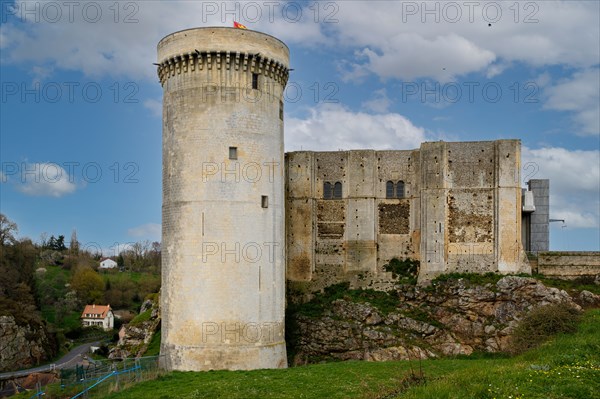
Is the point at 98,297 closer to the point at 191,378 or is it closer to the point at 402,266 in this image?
the point at 402,266

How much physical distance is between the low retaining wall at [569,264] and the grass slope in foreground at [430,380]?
7.53 metres

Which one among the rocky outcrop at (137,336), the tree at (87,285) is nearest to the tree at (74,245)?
the tree at (87,285)

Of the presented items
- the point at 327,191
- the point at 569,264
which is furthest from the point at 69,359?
the point at 569,264

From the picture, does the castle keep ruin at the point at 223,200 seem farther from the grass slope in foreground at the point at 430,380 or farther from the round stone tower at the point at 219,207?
the grass slope in foreground at the point at 430,380

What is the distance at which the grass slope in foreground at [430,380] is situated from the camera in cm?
1461

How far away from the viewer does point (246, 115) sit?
2906 cm

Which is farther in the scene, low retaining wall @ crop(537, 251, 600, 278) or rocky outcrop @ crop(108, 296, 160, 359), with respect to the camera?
low retaining wall @ crop(537, 251, 600, 278)

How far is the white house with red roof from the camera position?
83562 mm

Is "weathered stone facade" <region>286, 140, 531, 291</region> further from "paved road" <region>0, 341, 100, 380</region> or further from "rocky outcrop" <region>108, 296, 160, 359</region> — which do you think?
"paved road" <region>0, 341, 100, 380</region>

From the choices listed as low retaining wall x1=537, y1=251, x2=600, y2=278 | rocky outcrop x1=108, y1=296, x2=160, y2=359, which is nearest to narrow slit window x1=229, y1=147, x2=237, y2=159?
rocky outcrop x1=108, y1=296, x2=160, y2=359

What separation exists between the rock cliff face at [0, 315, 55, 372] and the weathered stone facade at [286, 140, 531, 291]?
36.1 m

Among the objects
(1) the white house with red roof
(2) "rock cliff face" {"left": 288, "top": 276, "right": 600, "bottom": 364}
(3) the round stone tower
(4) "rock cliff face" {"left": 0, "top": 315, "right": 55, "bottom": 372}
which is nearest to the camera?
(3) the round stone tower

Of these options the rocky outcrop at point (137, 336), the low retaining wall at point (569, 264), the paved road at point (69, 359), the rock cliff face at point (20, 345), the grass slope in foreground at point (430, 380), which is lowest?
the paved road at point (69, 359)

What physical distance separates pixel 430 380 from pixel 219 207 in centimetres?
1394
